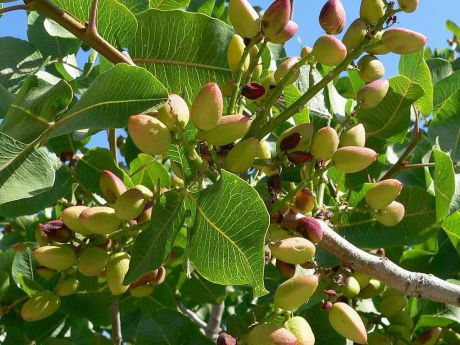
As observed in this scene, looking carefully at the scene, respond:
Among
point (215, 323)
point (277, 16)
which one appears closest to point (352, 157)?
point (277, 16)

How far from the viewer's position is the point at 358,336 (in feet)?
3.39

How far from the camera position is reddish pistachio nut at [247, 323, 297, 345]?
2.98ft

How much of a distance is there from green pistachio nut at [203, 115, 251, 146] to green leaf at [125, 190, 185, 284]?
0.10 meters

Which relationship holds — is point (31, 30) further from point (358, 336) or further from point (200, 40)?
point (358, 336)

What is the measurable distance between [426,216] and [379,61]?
39 centimetres

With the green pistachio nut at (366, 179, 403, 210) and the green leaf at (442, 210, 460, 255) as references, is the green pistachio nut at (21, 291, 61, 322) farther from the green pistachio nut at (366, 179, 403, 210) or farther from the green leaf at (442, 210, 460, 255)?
the green leaf at (442, 210, 460, 255)

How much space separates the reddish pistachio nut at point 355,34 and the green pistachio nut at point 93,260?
563 mm

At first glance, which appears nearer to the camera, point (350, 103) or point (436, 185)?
point (436, 185)

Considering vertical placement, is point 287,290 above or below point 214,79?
below

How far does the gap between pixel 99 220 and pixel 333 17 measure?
52 cm

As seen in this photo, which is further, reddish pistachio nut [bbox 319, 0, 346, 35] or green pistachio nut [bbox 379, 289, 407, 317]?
green pistachio nut [bbox 379, 289, 407, 317]

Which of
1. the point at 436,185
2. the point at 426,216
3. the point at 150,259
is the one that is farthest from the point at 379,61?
the point at 150,259

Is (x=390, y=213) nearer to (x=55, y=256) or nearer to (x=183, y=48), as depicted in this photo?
(x=183, y=48)

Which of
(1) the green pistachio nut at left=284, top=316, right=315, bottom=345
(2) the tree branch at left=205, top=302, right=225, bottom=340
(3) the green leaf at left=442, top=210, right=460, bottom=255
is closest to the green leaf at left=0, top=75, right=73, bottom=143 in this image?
(1) the green pistachio nut at left=284, top=316, right=315, bottom=345
